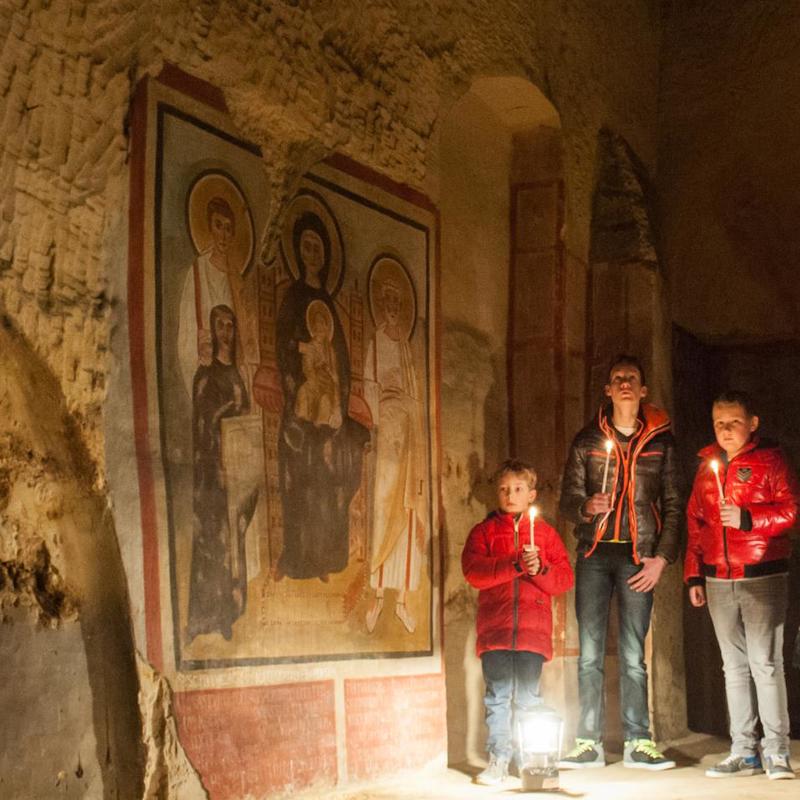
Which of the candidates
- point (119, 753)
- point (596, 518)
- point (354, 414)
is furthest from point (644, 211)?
point (119, 753)

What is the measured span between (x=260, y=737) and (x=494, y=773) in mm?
1304

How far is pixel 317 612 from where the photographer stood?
17.3ft

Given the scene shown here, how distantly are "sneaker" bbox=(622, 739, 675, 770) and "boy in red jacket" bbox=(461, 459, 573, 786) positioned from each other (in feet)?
1.95

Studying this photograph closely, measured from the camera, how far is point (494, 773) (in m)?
5.62

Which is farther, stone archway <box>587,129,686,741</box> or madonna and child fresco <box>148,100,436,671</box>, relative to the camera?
stone archway <box>587,129,686,741</box>

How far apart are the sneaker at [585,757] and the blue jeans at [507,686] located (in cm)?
40

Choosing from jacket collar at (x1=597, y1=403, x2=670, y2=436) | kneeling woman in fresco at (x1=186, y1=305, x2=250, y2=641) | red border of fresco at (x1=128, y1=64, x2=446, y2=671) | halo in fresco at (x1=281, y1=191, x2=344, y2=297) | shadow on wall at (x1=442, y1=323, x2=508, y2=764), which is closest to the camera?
red border of fresco at (x1=128, y1=64, x2=446, y2=671)

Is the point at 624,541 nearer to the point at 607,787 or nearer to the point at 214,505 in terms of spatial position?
the point at 607,787

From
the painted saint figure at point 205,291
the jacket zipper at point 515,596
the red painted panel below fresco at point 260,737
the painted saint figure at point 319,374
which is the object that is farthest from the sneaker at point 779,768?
the painted saint figure at point 205,291

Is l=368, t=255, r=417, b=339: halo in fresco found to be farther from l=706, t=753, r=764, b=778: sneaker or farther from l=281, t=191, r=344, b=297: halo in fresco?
l=706, t=753, r=764, b=778: sneaker

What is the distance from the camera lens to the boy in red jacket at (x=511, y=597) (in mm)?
5699

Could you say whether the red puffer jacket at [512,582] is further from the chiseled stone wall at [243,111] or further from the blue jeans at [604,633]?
the chiseled stone wall at [243,111]

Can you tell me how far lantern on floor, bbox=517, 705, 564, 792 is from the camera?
537 centimetres

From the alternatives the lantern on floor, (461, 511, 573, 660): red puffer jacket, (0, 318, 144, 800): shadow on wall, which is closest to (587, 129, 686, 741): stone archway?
(461, 511, 573, 660): red puffer jacket
